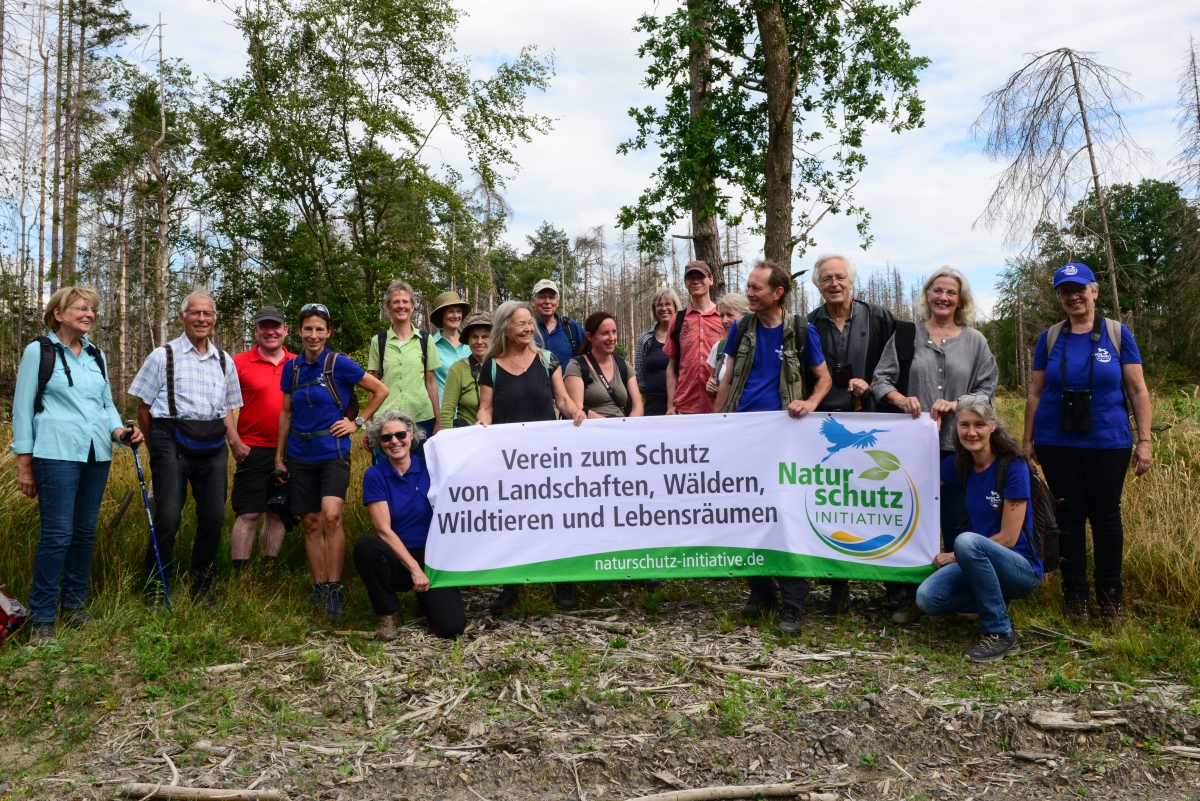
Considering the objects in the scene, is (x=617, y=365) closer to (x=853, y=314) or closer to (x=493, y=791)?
(x=853, y=314)

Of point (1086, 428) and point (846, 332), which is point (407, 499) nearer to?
point (846, 332)

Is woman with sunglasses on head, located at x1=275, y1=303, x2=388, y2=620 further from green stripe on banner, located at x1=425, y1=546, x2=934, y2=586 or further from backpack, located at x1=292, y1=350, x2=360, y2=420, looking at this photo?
green stripe on banner, located at x1=425, y1=546, x2=934, y2=586

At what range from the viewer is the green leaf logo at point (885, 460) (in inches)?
217

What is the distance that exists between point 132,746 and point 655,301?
4.78 meters

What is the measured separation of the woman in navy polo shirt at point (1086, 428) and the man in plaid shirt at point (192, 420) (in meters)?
5.48

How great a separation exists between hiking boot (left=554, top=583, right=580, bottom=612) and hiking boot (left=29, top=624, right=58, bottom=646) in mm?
3119

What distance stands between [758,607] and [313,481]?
125 inches

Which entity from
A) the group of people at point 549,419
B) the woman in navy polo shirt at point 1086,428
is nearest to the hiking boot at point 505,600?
the group of people at point 549,419

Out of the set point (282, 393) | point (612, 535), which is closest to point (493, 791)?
point (612, 535)

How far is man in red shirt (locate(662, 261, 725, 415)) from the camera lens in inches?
250

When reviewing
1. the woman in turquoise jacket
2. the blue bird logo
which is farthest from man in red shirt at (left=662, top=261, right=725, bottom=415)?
the woman in turquoise jacket

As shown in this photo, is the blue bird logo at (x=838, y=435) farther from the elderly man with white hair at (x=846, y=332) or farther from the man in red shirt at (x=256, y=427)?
the man in red shirt at (x=256, y=427)

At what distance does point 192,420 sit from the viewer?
223 inches

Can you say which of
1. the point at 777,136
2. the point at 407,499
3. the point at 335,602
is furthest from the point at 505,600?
the point at 777,136
